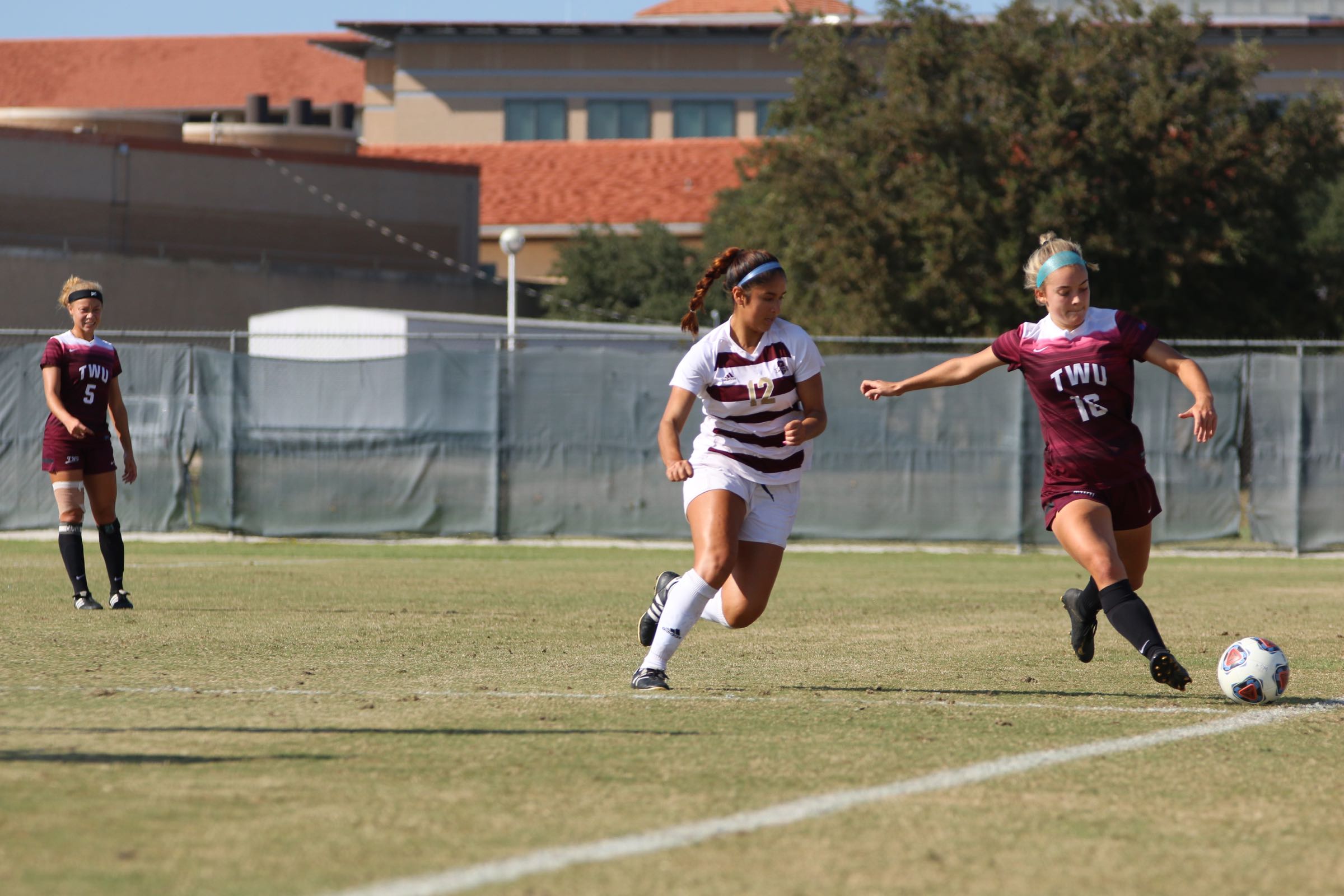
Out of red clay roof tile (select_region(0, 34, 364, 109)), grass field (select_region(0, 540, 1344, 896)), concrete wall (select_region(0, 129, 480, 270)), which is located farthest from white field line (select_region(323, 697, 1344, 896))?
red clay roof tile (select_region(0, 34, 364, 109))

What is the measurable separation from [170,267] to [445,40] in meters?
33.3

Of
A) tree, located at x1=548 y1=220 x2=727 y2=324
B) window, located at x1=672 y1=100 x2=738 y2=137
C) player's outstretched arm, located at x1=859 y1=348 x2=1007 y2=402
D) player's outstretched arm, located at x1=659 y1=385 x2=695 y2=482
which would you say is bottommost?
player's outstretched arm, located at x1=659 y1=385 x2=695 y2=482

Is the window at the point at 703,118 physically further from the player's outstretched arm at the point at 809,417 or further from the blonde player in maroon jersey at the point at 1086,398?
the player's outstretched arm at the point at 809,417

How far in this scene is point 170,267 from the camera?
3797cm

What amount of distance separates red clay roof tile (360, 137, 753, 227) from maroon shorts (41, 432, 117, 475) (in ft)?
156

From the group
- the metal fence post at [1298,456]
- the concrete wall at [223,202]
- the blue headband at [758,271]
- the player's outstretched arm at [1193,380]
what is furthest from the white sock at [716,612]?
the concrete wall at [223,202]

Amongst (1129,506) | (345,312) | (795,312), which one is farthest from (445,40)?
(1129,506)

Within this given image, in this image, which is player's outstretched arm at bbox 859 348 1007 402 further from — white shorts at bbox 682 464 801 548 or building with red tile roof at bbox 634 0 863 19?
building with red tile roof at bbox 634 0 863 19

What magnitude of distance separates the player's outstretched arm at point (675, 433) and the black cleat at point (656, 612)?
0.63 metres

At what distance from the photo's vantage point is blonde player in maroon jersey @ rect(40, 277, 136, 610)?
11008mm

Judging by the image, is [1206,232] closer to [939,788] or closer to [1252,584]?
[1252,584]

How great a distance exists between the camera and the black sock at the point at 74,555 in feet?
36.2

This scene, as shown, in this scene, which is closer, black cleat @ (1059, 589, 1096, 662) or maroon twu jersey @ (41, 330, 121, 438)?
black cleat @ (1059, 589, 1096, 662)

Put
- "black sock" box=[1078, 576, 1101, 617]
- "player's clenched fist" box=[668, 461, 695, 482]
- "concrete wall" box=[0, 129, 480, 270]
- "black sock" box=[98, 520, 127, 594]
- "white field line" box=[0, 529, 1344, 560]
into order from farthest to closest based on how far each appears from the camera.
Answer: "concrete wall" box=[0, 129, 480, 270] < "white field line" box=[0, 529, 1344, 560] < "black sock" box=[98, 520, 127, 594] < "black sock" box=[1078, 576, 1101, 617] < "player's clenched fist" box=[668, 461, 695, 482]
